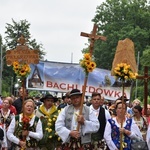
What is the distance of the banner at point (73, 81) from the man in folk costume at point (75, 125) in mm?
8869

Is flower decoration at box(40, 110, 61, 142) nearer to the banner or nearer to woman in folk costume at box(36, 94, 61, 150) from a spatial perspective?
woman in folk costume at box(36, 94, 61, 150)

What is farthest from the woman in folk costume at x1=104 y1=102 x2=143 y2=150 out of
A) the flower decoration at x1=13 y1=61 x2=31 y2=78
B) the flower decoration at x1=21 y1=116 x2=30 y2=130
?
the flower decoration at x1=13 y1=61 x2=31 y2=78

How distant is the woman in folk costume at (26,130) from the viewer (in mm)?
9672

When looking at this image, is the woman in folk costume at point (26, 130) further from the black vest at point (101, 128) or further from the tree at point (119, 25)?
the tree at point (119, 25)

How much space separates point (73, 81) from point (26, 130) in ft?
29.8

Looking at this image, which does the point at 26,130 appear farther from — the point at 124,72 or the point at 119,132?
the point at 124,72

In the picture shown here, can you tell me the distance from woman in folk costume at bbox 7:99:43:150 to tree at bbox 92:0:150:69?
2153 inches

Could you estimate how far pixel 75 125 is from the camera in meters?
9.45

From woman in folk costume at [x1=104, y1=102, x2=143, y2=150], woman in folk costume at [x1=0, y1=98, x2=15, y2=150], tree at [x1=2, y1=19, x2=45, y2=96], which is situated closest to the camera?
woman in folk costume at [x1=104, y1=102, x2=143, y2=150]

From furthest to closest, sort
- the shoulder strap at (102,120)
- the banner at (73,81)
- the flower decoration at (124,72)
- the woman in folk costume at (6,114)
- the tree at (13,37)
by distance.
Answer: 1. the tree at (13,37)
2. the banner at (73,81)
3. the woman in folk costume at (6,114)
4. the shoulder strap at (102,120)
5. the flower decoration at (124,72)

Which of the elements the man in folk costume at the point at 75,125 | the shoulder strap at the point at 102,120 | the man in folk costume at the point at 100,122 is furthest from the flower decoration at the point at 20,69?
the shoulder strap at the point at 102,120

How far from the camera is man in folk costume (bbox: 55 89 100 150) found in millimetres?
9376

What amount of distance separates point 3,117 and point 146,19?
57.6 metres

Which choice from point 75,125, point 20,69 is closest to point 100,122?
point 75,125
